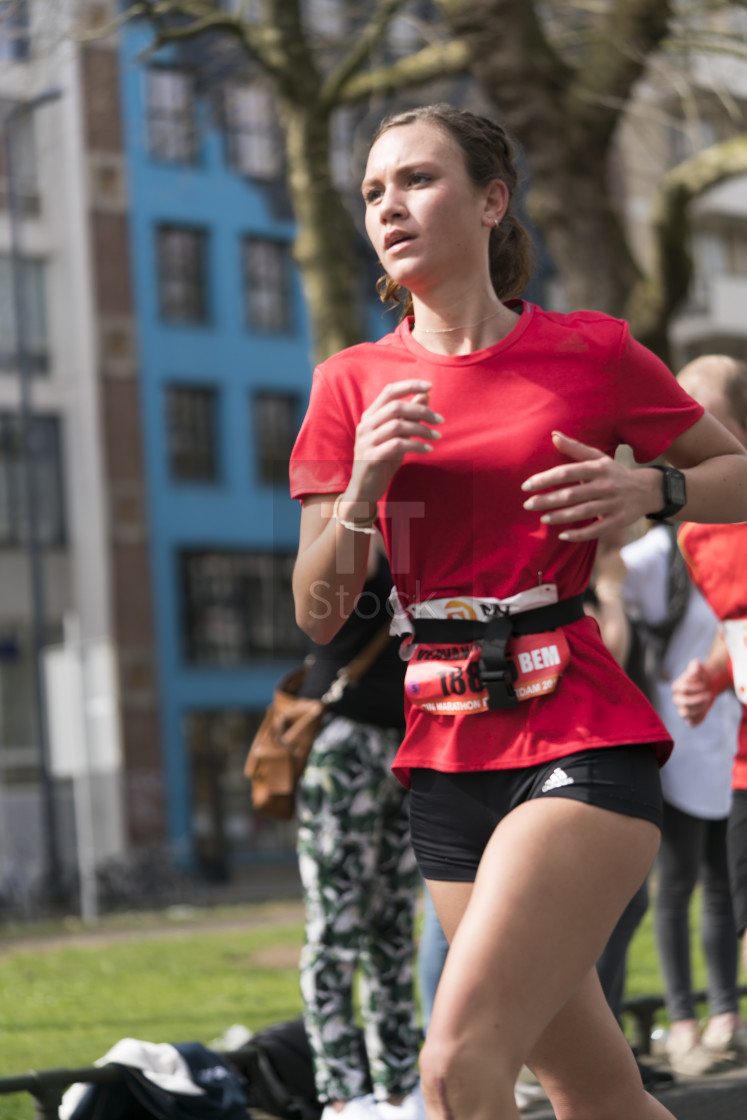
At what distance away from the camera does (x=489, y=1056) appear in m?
2.35

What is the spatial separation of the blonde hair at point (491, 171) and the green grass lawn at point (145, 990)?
11.5 feet

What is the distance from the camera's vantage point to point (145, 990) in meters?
9.64

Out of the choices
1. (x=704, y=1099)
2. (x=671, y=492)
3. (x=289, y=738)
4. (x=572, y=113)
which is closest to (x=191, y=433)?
(x=572, y=113)

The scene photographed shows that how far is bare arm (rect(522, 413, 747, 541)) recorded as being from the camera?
254 cm

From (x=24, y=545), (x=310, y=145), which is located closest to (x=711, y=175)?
(x=310, y=145)

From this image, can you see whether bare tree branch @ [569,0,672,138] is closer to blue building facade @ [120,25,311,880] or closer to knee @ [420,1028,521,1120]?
knee @ [420,1028,521,1120]

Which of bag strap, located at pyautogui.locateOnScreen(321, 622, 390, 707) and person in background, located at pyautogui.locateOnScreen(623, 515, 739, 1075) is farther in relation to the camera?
person in background, located at pyautogui.locateOnScreen(623, 515, 739, 1075)

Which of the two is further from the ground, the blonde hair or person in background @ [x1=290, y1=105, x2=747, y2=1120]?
the blonde hair

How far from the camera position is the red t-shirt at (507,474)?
263cm

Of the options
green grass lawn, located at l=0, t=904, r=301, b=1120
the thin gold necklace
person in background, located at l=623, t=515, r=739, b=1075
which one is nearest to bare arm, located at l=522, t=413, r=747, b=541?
the thin gold necklace

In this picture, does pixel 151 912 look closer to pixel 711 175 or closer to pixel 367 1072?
pixel 711 175

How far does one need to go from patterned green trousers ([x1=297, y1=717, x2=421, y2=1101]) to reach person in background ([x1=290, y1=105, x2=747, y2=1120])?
1673 millimetres

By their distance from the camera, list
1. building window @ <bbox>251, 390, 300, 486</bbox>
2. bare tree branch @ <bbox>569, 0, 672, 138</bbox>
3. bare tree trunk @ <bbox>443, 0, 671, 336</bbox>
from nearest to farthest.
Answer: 1. bare tree trunk @ <bbox>443, 0, 671, 336</bbox>
2. bare tree branch @ <bbox>569, 0, 672, 138</bbox>
3. building window @ <bbox>251, 390, 300, 486</bbox>

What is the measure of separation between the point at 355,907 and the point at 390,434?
7.50ft
